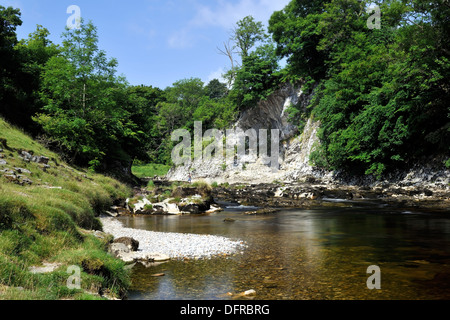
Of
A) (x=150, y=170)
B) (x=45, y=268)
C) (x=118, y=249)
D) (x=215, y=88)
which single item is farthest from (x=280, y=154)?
(x=215, y=88)

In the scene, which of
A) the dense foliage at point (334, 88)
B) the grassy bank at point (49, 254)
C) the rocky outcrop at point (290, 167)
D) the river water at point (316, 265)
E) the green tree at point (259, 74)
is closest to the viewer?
the grassy bank at point (49, 254)

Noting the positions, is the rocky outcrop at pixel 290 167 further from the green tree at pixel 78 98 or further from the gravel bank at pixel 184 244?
the green tree at pixel 78 98

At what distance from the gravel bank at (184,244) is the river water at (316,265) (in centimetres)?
60

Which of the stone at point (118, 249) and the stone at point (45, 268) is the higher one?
the stone at point (45, 268)

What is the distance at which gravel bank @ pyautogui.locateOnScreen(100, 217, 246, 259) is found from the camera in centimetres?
996

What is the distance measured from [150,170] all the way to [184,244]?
2667 inches

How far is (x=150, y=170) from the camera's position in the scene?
76.6 m

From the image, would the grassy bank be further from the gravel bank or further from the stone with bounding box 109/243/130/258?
the gravel bank

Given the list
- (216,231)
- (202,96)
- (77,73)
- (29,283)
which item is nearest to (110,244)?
(29,283)

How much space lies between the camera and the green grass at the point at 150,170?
243 ft

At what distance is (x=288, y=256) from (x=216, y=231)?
5.38 meters

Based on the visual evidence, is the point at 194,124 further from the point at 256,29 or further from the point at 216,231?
the point at 216,231

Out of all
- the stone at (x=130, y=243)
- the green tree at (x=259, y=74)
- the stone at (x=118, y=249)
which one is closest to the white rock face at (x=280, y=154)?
the green tree at (x=259, y=74)

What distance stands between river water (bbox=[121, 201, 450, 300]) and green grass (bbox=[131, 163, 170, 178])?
198ft
